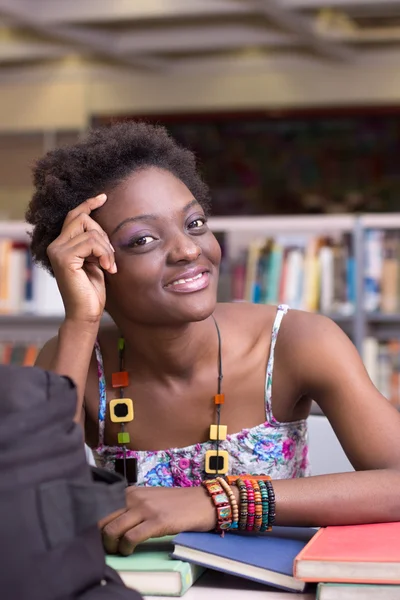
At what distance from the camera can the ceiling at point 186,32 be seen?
647 cm

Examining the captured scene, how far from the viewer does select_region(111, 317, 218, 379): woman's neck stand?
1632 millimetres

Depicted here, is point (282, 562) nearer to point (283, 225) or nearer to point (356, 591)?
point (356, 591)

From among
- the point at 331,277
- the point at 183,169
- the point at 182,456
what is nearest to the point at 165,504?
the point at 182,456

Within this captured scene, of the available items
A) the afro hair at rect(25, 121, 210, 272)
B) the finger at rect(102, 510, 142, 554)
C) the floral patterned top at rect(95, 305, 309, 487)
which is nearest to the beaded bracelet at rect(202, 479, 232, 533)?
the finger at rect(102, 510, 142, 554)

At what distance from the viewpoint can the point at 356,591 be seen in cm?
104

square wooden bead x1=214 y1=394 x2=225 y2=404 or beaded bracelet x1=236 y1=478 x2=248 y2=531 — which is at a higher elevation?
square wooden bead x1=214 y1=394 x2=225 y2=404

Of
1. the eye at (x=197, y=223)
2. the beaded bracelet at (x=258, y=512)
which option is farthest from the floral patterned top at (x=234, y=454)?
the beaded bracelet at (x=258, y=512)

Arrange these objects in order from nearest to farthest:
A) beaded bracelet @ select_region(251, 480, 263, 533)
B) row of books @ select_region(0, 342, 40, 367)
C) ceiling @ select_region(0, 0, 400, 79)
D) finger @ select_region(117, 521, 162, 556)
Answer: finger @ select_region(117, 521, 162, 556) < beaded bracelet @ select_region(251, 480, 263, 533) < row of books @ select_region(0, 342, 40, 367) < ceiling @ select_region(0, 0, 400, 79)

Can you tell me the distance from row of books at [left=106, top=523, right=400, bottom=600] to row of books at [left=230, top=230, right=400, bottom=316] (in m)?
3.13

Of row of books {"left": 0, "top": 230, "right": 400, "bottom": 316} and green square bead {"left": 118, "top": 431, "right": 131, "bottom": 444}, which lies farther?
row of books {"left": 0, "top": 230, "right": 400, "bottom": 316}

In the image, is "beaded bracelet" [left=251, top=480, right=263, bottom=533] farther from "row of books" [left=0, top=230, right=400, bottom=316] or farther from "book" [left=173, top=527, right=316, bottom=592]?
"row of books" [left=0, top=230, right=400, bottom=316]

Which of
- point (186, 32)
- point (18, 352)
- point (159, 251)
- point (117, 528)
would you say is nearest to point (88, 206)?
point (159, 251)

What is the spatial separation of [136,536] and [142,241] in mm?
537

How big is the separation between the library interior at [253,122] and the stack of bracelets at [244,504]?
9.99ft
